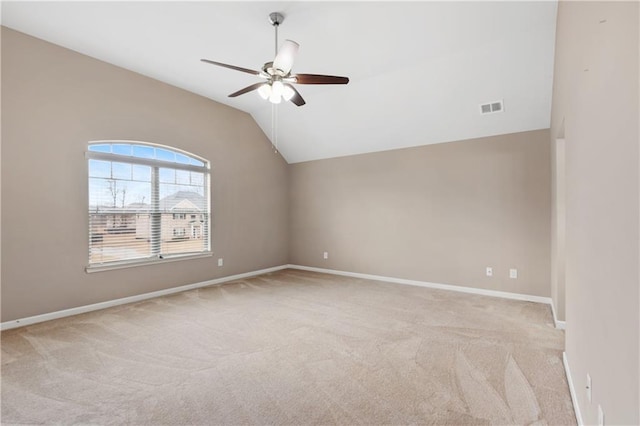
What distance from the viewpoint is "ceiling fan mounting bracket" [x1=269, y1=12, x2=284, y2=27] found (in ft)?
9.53

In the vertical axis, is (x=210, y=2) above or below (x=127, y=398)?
above

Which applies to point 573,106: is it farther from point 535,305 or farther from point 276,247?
point 276,247

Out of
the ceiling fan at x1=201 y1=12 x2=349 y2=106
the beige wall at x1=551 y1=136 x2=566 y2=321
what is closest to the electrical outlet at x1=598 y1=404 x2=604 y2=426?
the beige wall at x1=551 y1=136 x2=566 y2=321

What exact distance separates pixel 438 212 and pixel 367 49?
271 cm

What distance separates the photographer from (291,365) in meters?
2.52

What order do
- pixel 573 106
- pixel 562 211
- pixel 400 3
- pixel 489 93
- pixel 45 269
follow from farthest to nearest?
pixel 489 93, pixel 45 269, pixel 562 211, pixel 400 3, pixel 573 106

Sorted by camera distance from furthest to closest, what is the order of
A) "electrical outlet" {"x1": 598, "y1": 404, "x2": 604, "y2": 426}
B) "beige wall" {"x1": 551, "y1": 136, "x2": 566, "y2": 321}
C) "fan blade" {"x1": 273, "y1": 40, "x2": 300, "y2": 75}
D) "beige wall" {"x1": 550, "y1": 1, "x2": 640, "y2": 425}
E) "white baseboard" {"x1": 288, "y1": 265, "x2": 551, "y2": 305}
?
1. "white baseboard" {"x1": 288, "y1": 265, "x2": 551, "y2": 305}
2. "beige wall" {"x1": 551, "y1": 136, "x2": 566, "y2": 321}
3. "fan blade" {"x1": 273, "y1": 40, "x2": 300, "y2": 75}
4. "electrical outlet" {"x1": 598, "y1": 404, "x2": 604, "y2": 426}
5. "beige wall" {"x1": 550, "y1": 1, "x2": 640, "y2": 425}

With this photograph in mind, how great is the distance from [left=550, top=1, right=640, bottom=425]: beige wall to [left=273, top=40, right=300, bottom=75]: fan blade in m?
1.88

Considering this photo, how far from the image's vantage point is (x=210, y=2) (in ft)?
9.16

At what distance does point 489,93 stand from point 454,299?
278cm

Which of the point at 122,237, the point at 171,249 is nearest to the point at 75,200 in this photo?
the point at 122,237

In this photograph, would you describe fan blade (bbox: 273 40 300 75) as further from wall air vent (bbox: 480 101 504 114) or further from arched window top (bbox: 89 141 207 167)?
wall air vent (bbox: 480 101 504 114)

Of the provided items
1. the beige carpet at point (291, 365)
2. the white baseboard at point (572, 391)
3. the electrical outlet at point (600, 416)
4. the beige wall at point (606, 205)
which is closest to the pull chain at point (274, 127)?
the beige carpet at point (291, 365)

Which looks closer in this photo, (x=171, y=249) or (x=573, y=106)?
(x=573, y=106)
